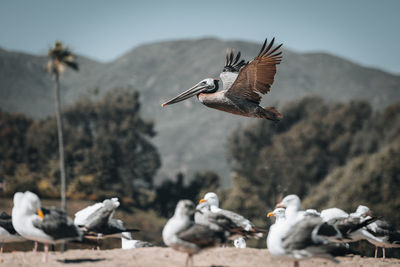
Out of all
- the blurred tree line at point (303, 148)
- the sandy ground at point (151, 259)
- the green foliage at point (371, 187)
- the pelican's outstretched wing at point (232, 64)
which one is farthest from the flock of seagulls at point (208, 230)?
the blurred tree line at point (303, 148)

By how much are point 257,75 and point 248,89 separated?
67 centimetres

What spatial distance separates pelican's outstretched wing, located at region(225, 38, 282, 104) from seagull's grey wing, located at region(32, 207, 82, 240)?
6.06m

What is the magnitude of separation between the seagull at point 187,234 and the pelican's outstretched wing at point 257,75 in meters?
5.08

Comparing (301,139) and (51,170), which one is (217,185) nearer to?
(301,139)

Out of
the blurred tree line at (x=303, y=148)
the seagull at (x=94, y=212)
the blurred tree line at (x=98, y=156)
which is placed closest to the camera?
the seagull at (x=94, y=212)

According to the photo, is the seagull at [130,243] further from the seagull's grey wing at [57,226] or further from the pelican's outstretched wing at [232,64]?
the pelican's outstretched wing at [232,64]

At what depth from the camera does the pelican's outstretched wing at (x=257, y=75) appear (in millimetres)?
13531

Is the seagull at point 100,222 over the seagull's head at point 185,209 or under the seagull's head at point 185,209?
under

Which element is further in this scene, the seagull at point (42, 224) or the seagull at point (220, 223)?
Result: the seagull at point (220, 223)

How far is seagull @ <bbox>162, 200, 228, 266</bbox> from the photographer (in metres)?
9.77

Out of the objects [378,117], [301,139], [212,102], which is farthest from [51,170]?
[212,102]

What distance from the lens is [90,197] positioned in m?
50.4

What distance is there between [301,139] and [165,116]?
14350 centimetres

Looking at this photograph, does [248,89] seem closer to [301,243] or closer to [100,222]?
[100,222]
